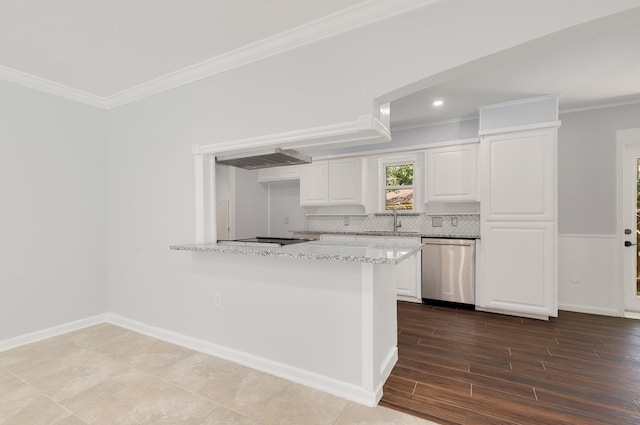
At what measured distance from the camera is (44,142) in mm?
3201

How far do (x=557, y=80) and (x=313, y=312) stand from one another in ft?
10.9

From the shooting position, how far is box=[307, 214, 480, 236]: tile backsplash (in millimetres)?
4590

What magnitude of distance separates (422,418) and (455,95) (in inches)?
128

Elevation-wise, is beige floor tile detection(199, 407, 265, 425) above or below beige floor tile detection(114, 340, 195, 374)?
above

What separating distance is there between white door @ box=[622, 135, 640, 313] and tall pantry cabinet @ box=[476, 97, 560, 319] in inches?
44.8

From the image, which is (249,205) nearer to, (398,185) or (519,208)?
(398,185)

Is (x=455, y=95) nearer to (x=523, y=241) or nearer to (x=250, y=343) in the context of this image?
(x=523, y=241)

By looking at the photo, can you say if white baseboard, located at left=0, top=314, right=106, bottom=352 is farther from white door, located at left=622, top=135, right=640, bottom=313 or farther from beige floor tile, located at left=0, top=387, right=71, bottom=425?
white door, located at left=622, top=135, right=640, bottom=313

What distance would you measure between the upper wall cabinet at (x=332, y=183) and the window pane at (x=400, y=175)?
46 centimetres

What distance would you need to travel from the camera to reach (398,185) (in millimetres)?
4977

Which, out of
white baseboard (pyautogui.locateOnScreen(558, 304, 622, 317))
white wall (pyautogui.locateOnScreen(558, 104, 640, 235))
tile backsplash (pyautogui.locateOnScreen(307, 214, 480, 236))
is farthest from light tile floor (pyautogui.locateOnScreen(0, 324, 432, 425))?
white wall (pyautogui.locateOnScreen(558, 104, 640, 235))

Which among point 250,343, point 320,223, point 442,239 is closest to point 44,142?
point 250,343

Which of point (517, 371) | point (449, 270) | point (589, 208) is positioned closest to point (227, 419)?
point (517, 371)

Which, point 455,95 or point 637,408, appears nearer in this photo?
point 637,408
